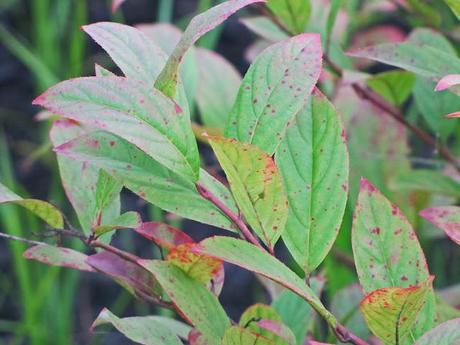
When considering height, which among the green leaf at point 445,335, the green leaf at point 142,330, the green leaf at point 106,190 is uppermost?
the green leaf at point 106,190

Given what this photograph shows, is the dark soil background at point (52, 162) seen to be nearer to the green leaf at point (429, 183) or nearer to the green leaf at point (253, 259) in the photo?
the green leaf at point (429, 183)

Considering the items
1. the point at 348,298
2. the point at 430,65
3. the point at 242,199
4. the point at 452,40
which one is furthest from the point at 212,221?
the point at 452,40

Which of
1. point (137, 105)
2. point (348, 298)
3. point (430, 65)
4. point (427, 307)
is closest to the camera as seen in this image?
point (137, 105)

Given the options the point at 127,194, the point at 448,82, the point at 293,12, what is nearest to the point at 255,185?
the point at 448,82

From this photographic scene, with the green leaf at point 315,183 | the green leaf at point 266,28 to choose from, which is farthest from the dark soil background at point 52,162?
the green leaf at point 315,183

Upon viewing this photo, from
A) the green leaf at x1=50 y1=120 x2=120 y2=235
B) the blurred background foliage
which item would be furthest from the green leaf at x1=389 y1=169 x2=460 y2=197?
the green leaf at x1=50 y1=120 x2=120 y2=235

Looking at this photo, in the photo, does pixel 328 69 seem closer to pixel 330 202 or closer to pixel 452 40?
pixel 452 40
